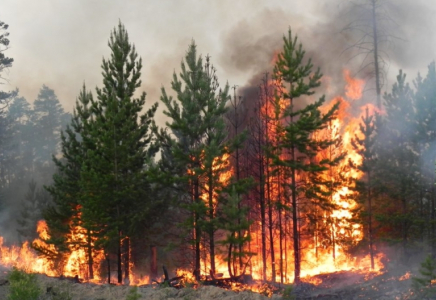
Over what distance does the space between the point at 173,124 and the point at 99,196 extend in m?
5.31

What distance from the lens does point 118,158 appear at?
24.6m

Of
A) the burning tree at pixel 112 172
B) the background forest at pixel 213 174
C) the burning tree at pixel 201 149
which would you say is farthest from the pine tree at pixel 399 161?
the burning tree at pixel 112 172

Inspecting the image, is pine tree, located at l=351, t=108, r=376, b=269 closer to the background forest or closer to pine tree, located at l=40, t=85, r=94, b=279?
the background forest

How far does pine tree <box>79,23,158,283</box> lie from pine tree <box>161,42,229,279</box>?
1.91 meters

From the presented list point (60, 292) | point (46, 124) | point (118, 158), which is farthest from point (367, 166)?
point (46, 124)

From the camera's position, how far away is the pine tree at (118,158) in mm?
23609

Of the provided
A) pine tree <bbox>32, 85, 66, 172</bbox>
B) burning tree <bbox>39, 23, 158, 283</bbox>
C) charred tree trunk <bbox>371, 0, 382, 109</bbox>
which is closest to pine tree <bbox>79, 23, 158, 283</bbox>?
burning tree <bbox>39, 23, 158, 283</bbox>

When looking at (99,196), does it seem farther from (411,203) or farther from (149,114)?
(411,203)

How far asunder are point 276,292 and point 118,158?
10.7m

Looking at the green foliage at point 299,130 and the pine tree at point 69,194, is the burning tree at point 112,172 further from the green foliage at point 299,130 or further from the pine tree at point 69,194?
the green foliage at point 299,130

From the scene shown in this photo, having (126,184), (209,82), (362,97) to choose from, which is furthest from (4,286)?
(362,97)

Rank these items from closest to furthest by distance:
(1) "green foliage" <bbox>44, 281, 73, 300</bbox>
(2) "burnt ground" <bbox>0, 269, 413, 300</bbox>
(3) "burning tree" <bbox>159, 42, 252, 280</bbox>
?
1. (1) "green foliage" <bbox>44, 281, 73, 300</bbox>
2. (2) "burnt ground" <bbox>0, 269, 413, 300</bbox>
3. (3) "burning tree" <bbox>159, 42, 252, 280</bbox>

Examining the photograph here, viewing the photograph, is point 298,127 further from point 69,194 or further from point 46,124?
point 46,124

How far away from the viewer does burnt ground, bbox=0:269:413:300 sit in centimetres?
1711
